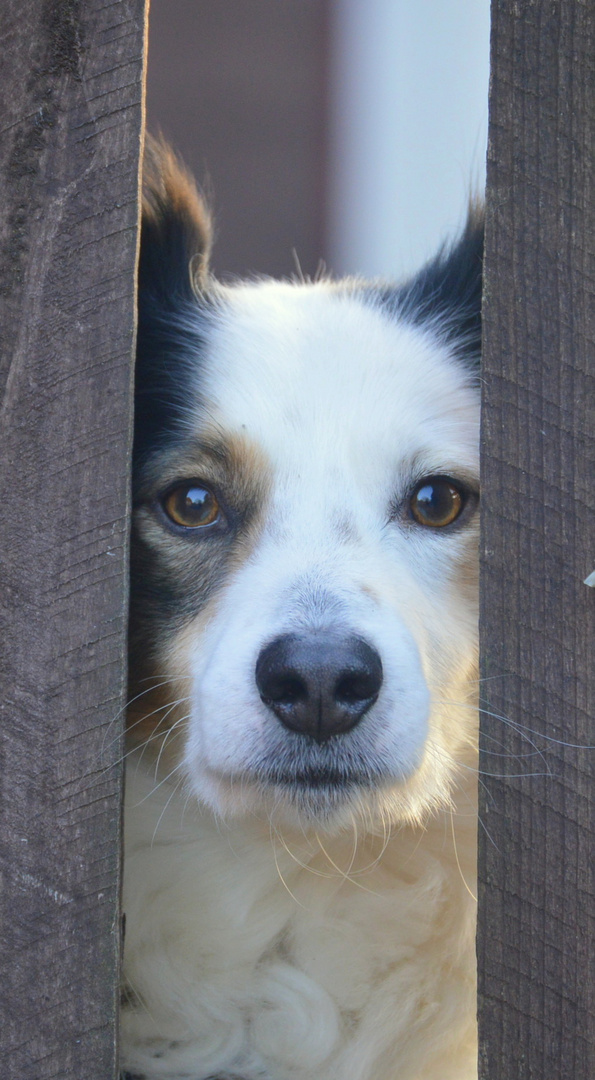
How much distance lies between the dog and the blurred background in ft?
14.2

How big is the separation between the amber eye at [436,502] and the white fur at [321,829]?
0.07 ft

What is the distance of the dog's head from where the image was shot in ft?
5.50

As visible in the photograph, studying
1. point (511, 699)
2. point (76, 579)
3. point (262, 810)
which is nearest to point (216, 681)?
point (262, 810)

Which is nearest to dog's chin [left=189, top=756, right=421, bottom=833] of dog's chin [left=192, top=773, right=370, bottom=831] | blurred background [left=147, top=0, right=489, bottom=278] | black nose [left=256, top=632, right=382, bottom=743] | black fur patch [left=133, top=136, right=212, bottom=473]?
dog's chin [left=192, top=773, right=370, bottom=831]

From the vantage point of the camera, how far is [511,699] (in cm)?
141

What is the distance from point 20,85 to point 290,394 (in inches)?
31.8

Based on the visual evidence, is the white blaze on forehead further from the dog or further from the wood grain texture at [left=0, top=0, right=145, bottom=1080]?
the wood grain texture at [left=0, top=0, right=145, bottom=1080]

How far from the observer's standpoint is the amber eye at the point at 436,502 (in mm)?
2062

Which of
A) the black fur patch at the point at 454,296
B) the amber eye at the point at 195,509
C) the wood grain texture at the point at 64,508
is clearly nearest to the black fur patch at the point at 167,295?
the amber eye at the point at 195,509

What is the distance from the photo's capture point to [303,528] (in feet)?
6.23

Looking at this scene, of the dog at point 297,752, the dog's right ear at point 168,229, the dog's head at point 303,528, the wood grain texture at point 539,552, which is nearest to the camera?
the wood grain texture at point 539,552

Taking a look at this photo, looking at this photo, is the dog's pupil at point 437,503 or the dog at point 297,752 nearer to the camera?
the dog at point 297,752

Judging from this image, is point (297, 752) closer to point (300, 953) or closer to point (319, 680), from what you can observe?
point (319, 680)

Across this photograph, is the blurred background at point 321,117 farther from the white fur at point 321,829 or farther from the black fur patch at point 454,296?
the white fur at point 321,829
